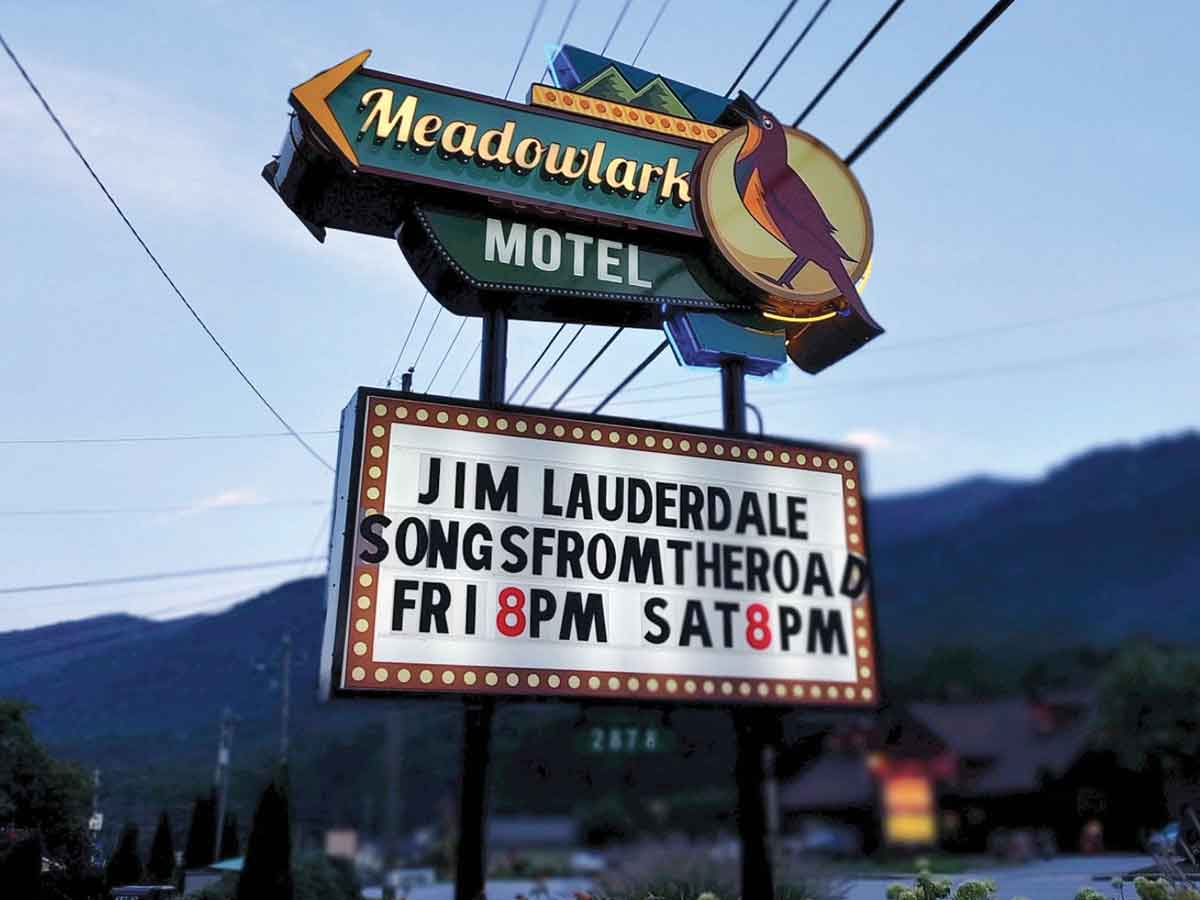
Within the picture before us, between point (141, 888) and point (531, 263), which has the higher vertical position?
point (531, 263)

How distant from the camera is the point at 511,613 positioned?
336 inches

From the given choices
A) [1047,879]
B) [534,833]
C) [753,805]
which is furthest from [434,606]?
[1047,879]

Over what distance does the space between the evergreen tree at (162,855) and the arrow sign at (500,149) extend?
12.7 m

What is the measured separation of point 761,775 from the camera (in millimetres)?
9102

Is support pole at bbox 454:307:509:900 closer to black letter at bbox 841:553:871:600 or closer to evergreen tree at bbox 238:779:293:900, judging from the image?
black letter at bbox 841:553:871:600

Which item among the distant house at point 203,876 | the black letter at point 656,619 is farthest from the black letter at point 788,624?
the distant house at point 203,876

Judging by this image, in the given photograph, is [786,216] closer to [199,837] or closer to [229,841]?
[199,837]

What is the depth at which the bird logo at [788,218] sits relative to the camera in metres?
10.9

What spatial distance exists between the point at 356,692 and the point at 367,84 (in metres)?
5.77

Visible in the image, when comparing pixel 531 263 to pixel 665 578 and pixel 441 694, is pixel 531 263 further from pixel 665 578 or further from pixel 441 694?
pixel 441 694

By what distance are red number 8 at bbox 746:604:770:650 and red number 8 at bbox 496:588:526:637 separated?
2.27 m

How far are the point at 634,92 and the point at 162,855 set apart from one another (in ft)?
48.4

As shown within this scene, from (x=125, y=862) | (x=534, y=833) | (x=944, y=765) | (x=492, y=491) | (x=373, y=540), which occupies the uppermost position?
(x=492, y=491)

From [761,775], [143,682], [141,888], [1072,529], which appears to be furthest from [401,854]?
[1072,529]
